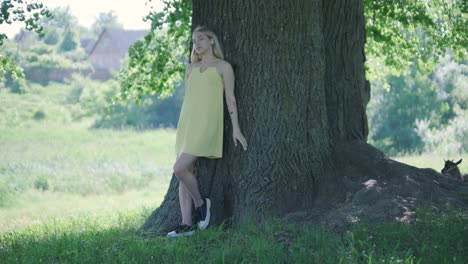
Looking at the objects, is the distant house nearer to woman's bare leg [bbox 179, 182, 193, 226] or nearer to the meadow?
the meadow

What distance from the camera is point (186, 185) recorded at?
8086 mm

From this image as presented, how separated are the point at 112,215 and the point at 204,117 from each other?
20.8 feet

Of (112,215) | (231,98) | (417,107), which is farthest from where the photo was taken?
(417,107)

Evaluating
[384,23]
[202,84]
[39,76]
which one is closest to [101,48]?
[39,76]

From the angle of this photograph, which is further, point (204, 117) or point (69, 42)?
point (69, 42)

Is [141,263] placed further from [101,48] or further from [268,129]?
[101,48]

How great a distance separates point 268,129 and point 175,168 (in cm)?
106

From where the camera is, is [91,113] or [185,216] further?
[91,113]

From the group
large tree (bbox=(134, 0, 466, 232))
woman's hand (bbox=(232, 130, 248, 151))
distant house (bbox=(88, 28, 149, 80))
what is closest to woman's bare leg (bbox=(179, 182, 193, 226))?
large tree (bbox=(134, 0, 466, 232))

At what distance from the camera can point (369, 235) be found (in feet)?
22.4

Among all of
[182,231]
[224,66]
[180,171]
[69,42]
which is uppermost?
[224,66]

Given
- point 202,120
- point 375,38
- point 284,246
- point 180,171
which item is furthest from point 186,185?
point 375,38

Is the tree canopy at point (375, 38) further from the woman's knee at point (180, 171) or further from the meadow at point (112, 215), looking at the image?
the woman's knee at point (180, 171)

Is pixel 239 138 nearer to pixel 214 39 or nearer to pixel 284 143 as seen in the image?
pixel 284 143
